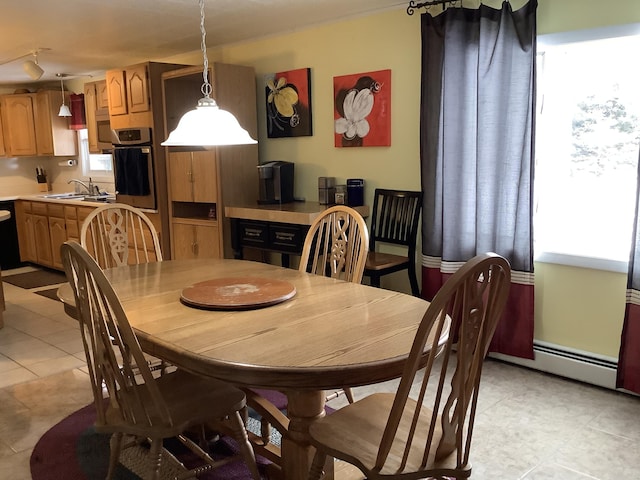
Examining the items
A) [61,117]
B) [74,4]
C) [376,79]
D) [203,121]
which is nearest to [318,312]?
[203,121]

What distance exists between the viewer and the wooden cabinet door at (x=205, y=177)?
4.27m

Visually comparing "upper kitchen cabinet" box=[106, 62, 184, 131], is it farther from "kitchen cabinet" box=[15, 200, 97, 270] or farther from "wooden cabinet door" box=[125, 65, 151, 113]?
"kitchen cabinet" box=[15, 200, 97, 270]

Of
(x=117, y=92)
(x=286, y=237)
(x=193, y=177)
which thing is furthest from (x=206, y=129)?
(x=117, y=92)

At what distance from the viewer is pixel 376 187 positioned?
12.6 feet

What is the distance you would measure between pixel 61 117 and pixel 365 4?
14.6ft

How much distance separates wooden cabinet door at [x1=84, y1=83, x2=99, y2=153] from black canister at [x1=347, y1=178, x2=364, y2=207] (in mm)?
3366

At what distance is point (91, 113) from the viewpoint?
591cm

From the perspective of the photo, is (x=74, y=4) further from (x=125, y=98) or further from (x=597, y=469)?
(x=597, y=469)

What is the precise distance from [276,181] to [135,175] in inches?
56.7

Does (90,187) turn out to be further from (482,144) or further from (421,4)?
(482,144)

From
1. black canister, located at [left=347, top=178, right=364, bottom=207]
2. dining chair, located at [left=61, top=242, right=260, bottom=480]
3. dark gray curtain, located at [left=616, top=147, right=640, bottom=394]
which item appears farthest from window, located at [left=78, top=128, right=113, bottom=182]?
dark gray curtain, located at [left=616, top=147, right=640, bottom=394]

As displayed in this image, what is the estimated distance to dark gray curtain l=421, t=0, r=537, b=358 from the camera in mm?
2959

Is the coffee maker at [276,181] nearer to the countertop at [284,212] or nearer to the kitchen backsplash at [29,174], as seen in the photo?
the countertop at [284,212]

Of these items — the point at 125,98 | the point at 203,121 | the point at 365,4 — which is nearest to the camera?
the point at 203,121
